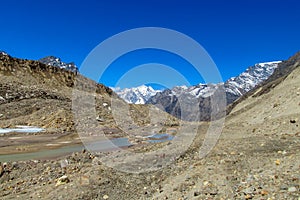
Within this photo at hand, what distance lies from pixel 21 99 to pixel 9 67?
20.9 metres

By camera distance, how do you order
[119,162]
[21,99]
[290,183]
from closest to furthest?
1. [290,183]
2. [119,162]
3. [21,99]

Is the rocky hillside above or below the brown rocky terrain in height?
above

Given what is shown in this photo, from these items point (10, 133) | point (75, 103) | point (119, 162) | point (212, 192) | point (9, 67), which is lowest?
point (212, 192)

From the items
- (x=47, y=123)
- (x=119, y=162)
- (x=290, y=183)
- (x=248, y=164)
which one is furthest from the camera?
(x=47, y=123)

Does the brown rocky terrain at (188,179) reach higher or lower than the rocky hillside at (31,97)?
lower

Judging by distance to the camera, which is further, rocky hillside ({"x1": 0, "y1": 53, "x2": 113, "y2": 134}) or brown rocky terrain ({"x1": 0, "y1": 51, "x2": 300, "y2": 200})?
rocky hillside ({"x1": 0, "y1": 53, "x2": 113, "y2": 134})

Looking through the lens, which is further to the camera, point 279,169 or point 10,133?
point 10,133

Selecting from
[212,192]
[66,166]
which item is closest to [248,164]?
[212,192]

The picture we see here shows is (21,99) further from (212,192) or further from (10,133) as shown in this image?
(212,192)

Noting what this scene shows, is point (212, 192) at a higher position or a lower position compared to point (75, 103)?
lower

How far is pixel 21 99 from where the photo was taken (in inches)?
2269

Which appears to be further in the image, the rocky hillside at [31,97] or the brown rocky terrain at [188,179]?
the rocky hillside at [31,97]

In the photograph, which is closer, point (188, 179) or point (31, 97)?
point (188, 179)

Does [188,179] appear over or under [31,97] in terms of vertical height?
under
